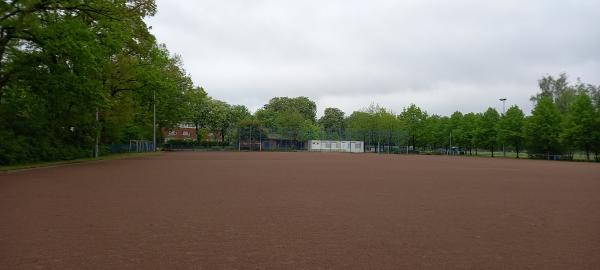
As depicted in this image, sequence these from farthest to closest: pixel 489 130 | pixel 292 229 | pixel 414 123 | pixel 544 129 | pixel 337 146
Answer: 1. pixel 414 123
2. pixel 337 146
3. pixel 489 130
4. pixel 544 129
5. pixel 292 229

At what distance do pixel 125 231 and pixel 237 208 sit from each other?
332 centimetres

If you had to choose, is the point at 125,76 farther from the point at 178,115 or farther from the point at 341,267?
the point at 341,267

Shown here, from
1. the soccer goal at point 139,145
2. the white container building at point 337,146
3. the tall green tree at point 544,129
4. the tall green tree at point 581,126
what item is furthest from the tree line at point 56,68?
the white container building at point 337,146

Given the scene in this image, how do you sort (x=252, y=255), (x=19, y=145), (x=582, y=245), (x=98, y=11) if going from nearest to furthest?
(x=252, y=255) < (x=582, y=245) < (x=19, y=145) < (x=98, y=11)

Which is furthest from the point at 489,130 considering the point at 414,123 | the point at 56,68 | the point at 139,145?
the point at 56,68

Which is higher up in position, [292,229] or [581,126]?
[581,126]

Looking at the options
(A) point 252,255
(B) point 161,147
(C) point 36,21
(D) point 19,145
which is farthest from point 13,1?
(B) point 161,147

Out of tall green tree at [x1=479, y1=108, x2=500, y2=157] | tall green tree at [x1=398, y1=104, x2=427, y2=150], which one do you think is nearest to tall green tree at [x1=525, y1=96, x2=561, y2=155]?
tall green tree at [x1=479, y1=108, x2=500, y2=157]

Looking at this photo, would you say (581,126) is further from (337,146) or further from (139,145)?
(139,145)

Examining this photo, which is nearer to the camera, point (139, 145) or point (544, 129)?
point (544, 129)

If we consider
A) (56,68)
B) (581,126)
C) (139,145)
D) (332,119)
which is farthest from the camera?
(332,119)

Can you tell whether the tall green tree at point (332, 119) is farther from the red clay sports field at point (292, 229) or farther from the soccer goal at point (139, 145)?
the red clay sports field at point (292, 229)

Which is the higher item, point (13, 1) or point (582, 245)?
point (13, 1)

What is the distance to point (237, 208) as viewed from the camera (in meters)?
11.0
